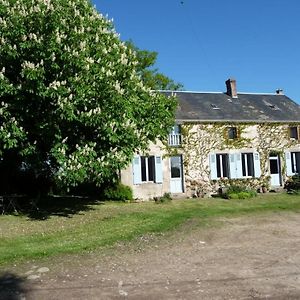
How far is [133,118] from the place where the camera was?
15438 mm

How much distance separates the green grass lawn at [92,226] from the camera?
36.3 ft

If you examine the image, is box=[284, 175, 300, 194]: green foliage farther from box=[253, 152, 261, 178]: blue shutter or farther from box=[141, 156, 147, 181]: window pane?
box=[141, 156, 147, 181]: window pane

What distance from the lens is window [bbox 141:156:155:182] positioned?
24.9m

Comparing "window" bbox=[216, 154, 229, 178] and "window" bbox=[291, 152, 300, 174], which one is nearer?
"window" bbox=[216, 154, 229, 178]

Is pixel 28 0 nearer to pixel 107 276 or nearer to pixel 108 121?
pixel 108 121

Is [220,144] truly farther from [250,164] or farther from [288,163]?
[288,163]

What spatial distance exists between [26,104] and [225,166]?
16.4 m

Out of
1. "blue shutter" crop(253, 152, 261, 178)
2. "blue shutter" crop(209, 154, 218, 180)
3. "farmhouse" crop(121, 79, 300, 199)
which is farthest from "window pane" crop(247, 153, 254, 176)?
"blue shutter" crop(209, 154, 218, 180)

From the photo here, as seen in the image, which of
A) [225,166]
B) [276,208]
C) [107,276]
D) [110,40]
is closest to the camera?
[107,276]

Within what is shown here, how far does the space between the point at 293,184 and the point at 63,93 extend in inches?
776

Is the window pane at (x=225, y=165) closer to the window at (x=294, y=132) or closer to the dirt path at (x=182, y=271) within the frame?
the window at (x=294, y=132)

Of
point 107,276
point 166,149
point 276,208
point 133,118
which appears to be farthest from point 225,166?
point 107,276

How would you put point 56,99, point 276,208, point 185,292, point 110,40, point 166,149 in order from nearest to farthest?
1. point 185,292
2. point 56,99
3. point 110,40
4. point 276,208
5. point 166,149

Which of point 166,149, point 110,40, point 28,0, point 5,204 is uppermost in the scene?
point 28,0
